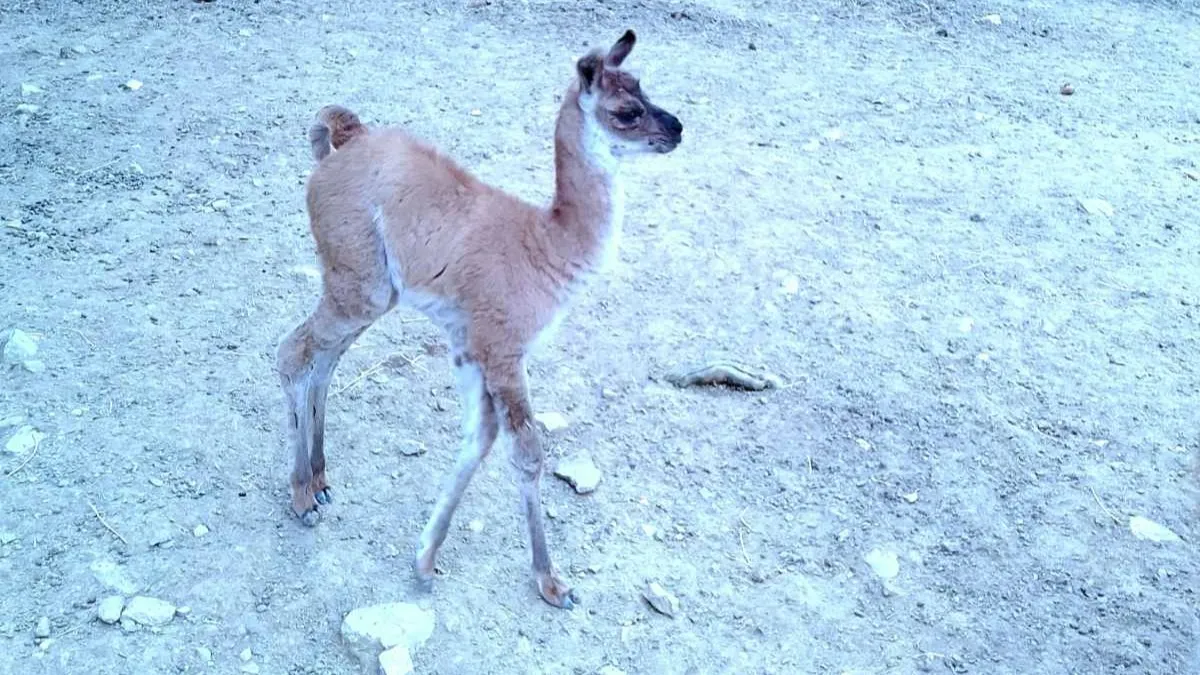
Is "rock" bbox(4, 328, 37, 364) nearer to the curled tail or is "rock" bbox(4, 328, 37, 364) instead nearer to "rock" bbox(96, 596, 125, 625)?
"rock" bbox(96, 596, 125, 625)

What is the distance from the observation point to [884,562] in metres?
4.39

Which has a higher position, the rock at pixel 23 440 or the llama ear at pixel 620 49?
the llama ear at pixel 620 49

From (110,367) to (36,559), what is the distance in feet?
3.89

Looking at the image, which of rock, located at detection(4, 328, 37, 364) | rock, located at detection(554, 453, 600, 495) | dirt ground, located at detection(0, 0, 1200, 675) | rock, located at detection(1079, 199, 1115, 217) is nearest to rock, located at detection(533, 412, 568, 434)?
dirt ground, located at detection(0, 0, 1200, 675)

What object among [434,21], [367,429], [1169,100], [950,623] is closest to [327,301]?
[367,429]

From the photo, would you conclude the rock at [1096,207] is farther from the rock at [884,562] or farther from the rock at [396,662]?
the rock at [396,662]

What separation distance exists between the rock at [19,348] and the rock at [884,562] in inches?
139

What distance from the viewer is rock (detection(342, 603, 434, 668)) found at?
12.3ft

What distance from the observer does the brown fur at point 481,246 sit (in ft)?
12.6

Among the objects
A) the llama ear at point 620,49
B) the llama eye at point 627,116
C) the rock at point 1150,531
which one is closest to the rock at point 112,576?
the llama eye at point 627,116

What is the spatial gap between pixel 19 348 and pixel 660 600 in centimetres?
291

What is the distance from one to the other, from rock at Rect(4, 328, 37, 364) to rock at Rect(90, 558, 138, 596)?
137 cm

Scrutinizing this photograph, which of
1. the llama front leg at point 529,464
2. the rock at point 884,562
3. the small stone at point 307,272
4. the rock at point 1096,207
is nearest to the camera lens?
the llama front leg at point 529,464

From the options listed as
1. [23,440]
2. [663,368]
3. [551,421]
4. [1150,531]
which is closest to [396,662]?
[551,421]
